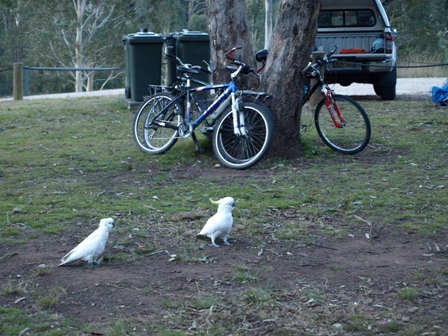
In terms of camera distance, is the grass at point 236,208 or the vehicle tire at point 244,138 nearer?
the grass at point 236,208

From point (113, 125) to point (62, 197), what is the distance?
14.5ft

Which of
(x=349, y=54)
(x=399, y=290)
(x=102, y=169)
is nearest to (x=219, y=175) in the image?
(x=102, y=169)

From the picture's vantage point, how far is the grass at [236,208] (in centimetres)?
349

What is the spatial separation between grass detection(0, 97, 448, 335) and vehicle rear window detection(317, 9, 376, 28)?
13.9 feet

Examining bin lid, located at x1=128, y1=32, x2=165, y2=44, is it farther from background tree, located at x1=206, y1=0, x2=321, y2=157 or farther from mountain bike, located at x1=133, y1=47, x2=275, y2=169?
background tree, located at x1=206, y1=0, x2=321, y2=157

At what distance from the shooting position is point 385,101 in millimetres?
12938

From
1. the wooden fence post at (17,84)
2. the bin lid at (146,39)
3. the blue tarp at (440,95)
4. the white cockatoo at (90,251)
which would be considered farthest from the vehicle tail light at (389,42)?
the white cockatoo at (90,251)

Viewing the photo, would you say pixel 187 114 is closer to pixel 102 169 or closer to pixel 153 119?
pixel 153 119

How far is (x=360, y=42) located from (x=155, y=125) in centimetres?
681

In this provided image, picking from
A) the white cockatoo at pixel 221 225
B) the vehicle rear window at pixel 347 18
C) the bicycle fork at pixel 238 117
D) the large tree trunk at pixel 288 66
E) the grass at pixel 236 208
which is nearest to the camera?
the grass at pixel 236 208

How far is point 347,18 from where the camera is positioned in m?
13.6

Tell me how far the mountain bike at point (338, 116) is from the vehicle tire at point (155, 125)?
150 centimetres

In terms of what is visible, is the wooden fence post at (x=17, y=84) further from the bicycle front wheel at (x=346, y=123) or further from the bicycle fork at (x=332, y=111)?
the bicycle fork at (x=332, y=111)

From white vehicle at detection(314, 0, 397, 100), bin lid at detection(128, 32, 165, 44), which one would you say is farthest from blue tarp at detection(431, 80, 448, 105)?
bin lid at detection(128, 32, 165, 44)
